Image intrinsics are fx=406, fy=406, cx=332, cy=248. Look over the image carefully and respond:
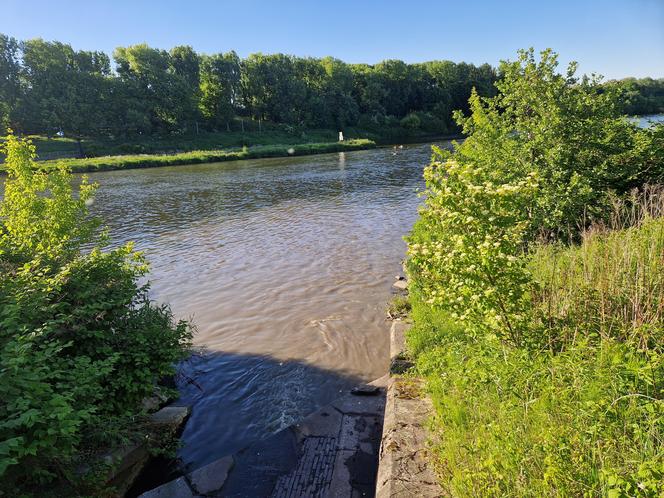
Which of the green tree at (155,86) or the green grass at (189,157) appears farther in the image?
→ the green tree at (155,86)

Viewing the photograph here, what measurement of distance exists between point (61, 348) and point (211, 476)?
291 cm

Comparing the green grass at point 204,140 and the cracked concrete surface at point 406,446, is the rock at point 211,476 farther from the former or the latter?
the green grass at point 204,140

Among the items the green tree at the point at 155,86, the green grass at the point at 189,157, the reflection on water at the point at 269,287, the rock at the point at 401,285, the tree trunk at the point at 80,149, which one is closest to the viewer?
the reflection on water at the point at 269,287

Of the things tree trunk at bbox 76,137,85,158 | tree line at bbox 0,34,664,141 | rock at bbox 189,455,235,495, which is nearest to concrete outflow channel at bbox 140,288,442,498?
rock at bbox 189,455,235,495

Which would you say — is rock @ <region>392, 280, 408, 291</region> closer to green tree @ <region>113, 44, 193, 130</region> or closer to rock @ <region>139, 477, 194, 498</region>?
rock @ <region>139, 477, 194, 498</region>

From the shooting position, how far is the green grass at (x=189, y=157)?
180ft

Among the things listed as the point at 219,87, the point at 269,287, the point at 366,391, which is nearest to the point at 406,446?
the point at 366,391

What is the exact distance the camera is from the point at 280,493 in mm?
5605

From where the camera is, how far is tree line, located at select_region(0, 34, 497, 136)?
243 ft

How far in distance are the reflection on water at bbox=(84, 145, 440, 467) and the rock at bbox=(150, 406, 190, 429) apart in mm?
232

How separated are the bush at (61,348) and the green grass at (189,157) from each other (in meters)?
49.7

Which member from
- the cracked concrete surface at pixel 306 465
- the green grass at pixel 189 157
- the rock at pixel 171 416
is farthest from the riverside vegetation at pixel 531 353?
the green grass at pixel 189 157

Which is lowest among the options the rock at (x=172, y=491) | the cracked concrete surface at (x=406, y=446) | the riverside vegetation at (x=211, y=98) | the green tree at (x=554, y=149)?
the rock at (x=172, y=491)

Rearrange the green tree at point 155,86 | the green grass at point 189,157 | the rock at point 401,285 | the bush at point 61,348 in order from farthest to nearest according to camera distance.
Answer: the green tree at point 155,86, the green grass at point 189,157, the rock at point 401,285, the bush at point 61,348
